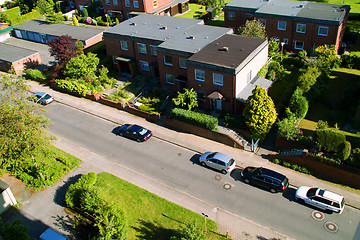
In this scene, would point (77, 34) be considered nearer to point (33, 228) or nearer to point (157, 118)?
point (157, 118)

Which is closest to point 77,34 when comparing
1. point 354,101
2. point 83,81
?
point 83,81

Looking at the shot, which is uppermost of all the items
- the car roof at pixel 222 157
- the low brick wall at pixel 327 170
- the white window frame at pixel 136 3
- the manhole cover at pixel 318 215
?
the white window frame at pixel 136 3

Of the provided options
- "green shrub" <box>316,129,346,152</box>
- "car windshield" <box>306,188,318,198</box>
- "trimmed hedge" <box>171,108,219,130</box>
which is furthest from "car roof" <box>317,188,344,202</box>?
"trimmed hedge" <box>171,108,219,130</box>

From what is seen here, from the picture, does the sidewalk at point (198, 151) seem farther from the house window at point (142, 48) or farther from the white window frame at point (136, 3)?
the white window frame at point (136, 3)

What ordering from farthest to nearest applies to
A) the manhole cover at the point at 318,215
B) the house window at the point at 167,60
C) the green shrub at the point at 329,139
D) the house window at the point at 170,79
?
the house window at the point at 170,79 < the house window at the point at 167,60 < the green shrub at the point at 329,139 < the manhole cover at the point at 318,215

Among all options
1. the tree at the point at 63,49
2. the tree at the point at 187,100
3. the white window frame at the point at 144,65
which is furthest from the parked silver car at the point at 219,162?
the tree at the point at 63,49

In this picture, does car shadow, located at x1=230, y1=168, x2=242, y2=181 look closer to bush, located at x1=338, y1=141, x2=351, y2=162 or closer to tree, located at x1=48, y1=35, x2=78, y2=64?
bush, located at x1=338, y1=141, x2=351, y2=162
